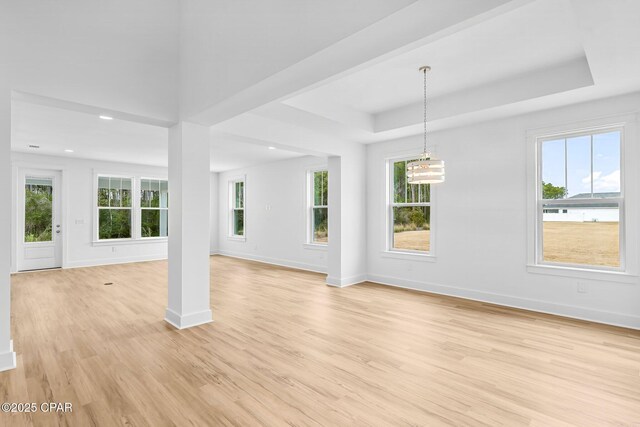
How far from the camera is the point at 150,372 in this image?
2607mm

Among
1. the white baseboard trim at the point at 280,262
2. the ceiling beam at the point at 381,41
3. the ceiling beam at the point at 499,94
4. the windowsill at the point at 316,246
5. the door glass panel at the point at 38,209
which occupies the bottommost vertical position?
the white baseboard trim at the point at 280,262

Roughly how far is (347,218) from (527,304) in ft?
9.61

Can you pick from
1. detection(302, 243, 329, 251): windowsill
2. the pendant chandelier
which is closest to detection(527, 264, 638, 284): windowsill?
the pendant chandelier

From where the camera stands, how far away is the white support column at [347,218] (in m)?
5.72

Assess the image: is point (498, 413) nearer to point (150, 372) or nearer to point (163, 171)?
point (150, 372)

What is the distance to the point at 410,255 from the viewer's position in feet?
18.0

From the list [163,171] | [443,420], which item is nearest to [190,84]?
[443,420]

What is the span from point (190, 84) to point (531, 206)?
4.40 m

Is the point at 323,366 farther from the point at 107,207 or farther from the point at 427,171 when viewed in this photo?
the point at 107,207

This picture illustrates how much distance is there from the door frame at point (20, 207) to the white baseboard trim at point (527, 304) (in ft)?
23.7

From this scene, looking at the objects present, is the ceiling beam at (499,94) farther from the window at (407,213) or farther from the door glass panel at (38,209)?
the door glass panel at (38,209)

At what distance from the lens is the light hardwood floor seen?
2.08m

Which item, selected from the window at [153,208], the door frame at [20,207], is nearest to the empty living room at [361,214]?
the door frame at [20,207]

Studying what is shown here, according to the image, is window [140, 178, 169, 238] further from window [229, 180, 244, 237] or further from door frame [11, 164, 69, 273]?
window [229, 180, 244, 237]
